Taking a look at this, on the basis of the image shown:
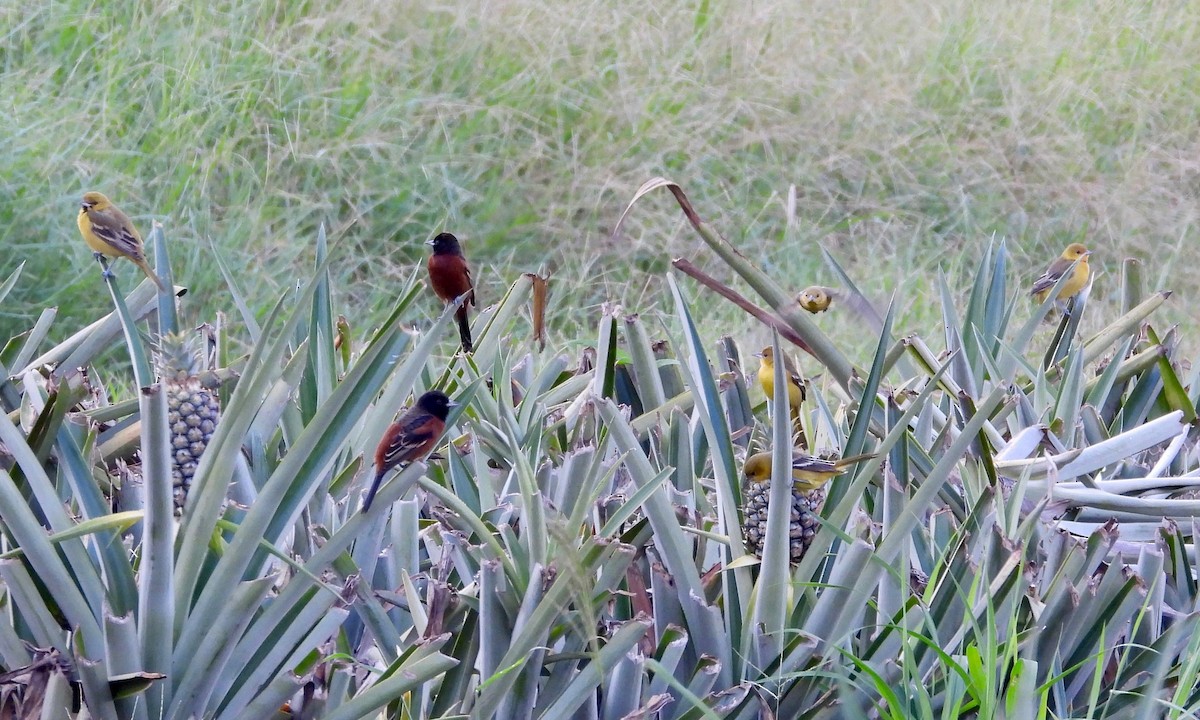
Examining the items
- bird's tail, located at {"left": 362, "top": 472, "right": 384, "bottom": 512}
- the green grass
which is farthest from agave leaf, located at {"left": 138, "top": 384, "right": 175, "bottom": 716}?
the green grass

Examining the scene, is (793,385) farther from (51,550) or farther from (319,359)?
(51,550)

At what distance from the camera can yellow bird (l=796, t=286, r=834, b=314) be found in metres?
1.22

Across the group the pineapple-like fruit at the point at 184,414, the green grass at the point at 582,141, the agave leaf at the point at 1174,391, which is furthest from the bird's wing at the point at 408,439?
the green grass at the point at 582,141

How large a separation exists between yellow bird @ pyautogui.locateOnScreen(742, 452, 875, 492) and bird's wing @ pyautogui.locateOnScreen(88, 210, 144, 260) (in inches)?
51.0

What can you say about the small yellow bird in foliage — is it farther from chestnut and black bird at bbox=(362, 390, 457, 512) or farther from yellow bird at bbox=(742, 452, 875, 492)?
chestnut and black bird at bbox=(362, 390, 457, 512)

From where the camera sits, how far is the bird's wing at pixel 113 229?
2014 mm

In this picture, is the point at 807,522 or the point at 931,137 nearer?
the point at 807,522

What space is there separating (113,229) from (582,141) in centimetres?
379

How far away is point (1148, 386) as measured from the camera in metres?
1.51

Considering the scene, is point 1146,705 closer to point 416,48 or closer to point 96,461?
point 96,461

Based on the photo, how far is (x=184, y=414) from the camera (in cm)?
104

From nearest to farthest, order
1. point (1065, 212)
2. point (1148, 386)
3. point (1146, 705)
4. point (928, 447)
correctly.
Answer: point (1146, 705) < point (928, 447) < point (1148, 386) < point (1065, 212)

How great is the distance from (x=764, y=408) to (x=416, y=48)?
4783mm

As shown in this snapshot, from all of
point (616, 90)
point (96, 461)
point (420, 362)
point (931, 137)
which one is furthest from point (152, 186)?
point (420, 362)
